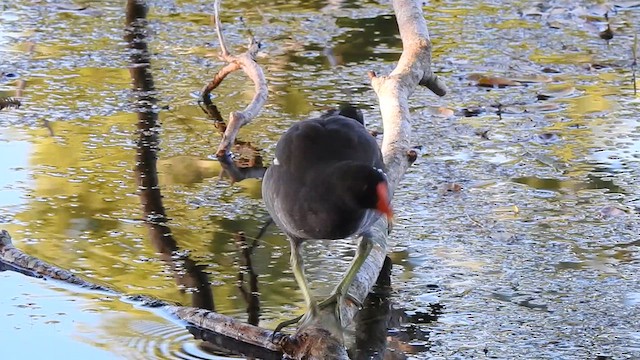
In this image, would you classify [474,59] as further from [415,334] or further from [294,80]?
[415,334]

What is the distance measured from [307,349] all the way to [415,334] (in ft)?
1.87

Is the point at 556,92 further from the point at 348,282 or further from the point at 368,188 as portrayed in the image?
the point at 368,188

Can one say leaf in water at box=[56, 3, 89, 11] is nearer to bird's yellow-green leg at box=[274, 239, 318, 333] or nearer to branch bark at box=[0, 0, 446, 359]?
branch bark at box=[0, 0, 446, 359]

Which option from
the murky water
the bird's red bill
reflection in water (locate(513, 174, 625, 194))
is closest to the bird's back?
the bird's red bill

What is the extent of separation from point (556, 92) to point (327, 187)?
3.94 m

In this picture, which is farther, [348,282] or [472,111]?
[472,111]

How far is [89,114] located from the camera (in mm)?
6727

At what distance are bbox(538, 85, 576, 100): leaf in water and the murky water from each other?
0.08 ft

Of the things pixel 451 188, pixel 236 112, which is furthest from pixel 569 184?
pixel 236 112

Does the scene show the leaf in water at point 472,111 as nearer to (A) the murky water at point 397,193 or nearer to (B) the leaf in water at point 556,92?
(A) the murky water at point 397,193

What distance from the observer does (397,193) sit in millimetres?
5371

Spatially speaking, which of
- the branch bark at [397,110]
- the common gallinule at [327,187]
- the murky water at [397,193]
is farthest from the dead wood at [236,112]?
the common gallinule at [327,187]

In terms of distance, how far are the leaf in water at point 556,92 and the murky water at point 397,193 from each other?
0.08 feet

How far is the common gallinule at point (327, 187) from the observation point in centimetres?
340
